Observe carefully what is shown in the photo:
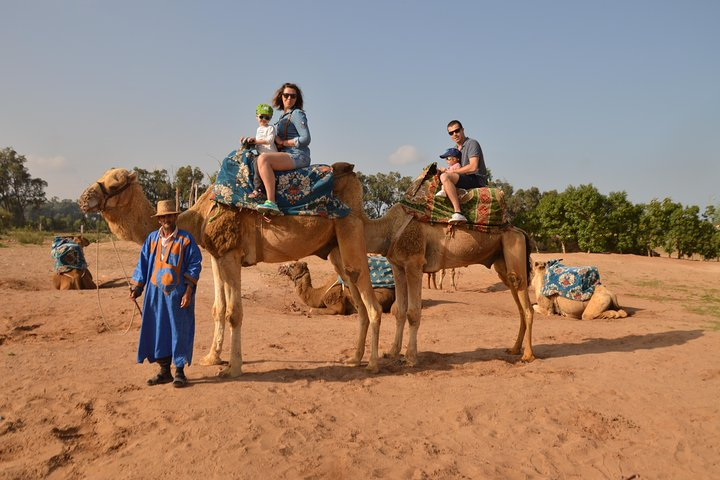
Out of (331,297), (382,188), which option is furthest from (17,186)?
(331,297)

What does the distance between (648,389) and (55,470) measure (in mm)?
5929

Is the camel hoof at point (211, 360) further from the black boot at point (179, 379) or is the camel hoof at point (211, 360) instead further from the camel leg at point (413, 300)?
the camel leg at point (413, 300)

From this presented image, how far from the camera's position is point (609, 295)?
1179 centimetres

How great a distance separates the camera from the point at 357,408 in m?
4.99

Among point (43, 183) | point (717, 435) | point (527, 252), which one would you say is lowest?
point (717, 435)

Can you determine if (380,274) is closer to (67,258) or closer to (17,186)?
(67,258)

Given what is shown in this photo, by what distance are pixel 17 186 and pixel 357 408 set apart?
55577 millimetres

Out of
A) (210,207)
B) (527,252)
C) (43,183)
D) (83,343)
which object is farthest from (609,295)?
(43,183)

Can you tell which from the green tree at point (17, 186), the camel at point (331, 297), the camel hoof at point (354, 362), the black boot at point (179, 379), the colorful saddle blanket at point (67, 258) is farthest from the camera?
the green tree at point (17, 186)

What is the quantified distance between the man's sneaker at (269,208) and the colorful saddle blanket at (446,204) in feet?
7.03

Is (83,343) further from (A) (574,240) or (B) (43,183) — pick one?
(B) (43,183)

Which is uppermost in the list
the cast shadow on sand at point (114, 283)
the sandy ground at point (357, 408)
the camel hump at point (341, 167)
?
the camel hump at point (341, 167)

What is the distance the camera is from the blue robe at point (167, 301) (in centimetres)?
520

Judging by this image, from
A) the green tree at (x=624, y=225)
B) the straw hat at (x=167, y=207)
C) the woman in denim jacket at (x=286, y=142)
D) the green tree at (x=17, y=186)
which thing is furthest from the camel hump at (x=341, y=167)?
the green tree at (x=17, y=186)
